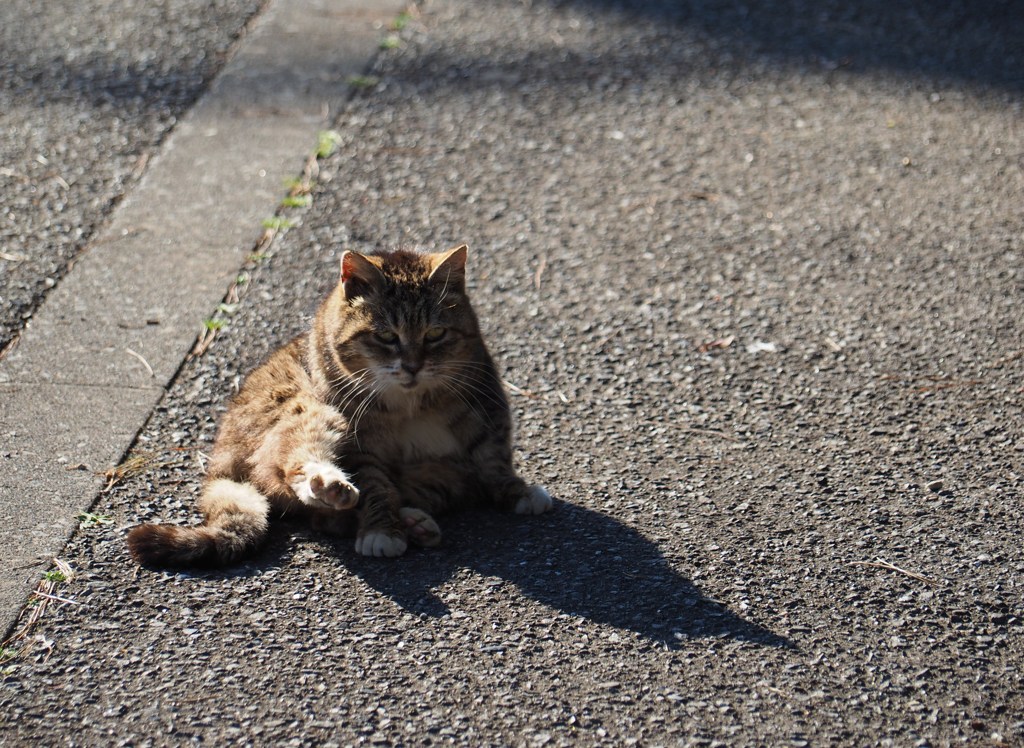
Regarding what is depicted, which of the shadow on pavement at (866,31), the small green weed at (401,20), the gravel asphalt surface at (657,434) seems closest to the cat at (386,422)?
the gravel asphalt surface at (657,434)

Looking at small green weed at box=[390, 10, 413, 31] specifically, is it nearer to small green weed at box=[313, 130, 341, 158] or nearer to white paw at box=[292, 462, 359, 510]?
small green weed at box=[313, 130, 341, 158]

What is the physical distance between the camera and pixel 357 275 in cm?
372

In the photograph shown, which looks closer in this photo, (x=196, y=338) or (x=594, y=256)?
(x=196, y=338)

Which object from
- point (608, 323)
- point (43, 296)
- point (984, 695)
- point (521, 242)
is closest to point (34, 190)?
point (43, 296)

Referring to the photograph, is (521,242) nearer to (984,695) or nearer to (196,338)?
(196,338)

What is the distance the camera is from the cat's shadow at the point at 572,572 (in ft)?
10.4

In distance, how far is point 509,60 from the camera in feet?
23.7

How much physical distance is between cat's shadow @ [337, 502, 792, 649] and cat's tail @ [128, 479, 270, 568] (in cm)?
26

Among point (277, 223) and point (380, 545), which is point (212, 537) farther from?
point (277, 223)

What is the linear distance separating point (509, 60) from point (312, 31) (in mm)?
1232

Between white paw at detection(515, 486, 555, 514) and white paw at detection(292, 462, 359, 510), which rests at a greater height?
white paw at detection(292, 462, 359, 510)

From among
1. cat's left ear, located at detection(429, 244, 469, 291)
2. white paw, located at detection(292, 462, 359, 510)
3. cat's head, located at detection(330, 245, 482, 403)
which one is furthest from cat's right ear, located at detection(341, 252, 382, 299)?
white paw, located at detection(292, 462, 359, 510)

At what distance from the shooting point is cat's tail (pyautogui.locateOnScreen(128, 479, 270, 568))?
3311 mm

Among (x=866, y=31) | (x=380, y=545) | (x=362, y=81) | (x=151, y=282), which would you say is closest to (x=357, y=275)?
(x=380, y=545)
